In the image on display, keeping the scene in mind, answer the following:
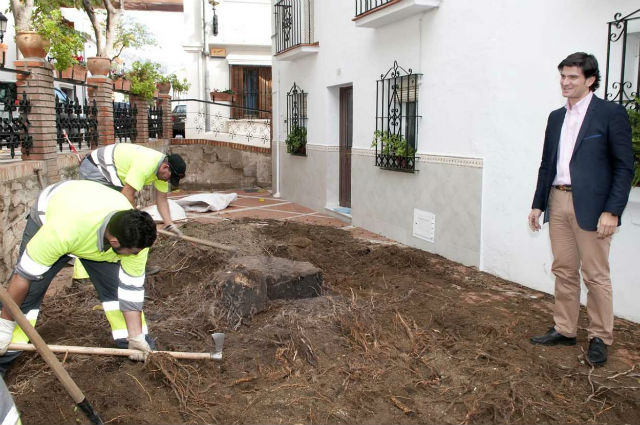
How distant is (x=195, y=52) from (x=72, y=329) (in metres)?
17.3

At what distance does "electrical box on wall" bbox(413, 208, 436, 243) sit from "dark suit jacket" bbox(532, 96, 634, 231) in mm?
3263

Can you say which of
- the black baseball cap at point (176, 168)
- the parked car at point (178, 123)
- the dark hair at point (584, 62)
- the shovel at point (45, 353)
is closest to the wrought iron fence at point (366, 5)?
the black baseball cap at point (176, 168)

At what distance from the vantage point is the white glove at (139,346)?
11.2 ft

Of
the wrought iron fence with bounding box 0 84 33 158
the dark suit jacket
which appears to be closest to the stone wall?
the wrought iron fence with bounding box 0 84 33 158

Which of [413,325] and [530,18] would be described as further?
[530,18]

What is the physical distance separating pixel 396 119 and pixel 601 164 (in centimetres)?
417

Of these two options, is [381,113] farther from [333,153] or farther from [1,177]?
[1,177]

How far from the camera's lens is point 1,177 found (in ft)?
17.6

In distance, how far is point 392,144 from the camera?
7.34 m

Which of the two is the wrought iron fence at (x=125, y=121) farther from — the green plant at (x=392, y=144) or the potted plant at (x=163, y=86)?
the green plant at (x=392, y=144)

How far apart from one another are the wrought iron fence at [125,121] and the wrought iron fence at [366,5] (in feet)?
15.0

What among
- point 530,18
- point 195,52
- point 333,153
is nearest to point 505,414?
point 530,18

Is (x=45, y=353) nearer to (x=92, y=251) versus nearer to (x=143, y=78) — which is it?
(x=92, y=251)

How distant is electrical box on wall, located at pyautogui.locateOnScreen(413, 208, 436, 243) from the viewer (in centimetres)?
681
